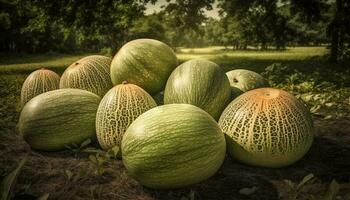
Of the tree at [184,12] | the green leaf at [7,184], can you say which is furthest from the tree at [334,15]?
the green leaf at [7,184]

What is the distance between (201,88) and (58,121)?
Result: 5.63 ft

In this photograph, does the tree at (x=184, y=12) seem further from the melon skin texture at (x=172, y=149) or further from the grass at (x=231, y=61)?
the melon skin texture at (x=172, y=149)

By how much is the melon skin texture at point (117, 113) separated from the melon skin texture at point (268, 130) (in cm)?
100

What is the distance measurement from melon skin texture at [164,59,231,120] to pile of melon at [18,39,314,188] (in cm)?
1

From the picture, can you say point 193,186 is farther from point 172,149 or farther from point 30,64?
point 30,64

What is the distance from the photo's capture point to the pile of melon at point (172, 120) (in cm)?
313

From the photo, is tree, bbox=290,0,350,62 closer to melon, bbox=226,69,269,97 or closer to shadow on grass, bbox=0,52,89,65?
melon, bbox=226,69,269,97

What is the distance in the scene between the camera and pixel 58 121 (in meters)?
4.07

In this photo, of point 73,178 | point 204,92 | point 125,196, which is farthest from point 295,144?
point 73,178

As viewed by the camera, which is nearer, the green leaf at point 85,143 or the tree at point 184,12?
the green leaf at point 85,143

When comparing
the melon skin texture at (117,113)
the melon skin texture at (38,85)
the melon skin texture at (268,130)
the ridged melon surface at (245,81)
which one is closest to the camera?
the melon skin texture at (268,130)

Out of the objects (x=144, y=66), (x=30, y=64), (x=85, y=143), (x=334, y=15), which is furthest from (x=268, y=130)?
(x=30, y=64)

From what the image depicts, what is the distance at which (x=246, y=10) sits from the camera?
73.3 feet

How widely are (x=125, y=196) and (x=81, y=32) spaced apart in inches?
701
